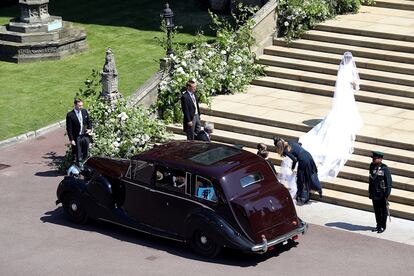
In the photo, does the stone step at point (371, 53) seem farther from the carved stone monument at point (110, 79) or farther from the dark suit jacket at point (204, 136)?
the carved stone monument at point (110, 79)

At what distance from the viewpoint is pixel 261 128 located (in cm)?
2277

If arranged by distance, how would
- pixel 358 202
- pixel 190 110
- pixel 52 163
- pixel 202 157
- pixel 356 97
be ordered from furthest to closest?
1. pixel 356 97
2. pixel 52 163
3. pixel 190 110
4. pixel 358 202
5. pixel 202 157

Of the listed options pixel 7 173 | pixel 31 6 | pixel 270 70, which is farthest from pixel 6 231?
pixel 31 6

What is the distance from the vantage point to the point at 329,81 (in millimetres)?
24641

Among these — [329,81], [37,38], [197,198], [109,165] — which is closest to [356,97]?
[329,81]

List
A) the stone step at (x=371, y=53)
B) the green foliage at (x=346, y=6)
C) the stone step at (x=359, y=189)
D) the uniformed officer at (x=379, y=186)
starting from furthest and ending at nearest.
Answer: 1. the green foliage at (x=346, y=6)
2. the stone step at (x=371, y=53)
3. the stone step at (x=359, y=189)
4. the uniformed officer at (x=379, y=186)

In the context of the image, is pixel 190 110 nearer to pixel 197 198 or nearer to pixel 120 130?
pixel 120 130

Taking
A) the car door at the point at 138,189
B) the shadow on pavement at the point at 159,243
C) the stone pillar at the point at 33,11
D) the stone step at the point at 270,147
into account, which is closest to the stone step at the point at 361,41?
the stone step at the point at 270,147

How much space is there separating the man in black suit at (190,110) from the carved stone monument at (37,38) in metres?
8.02

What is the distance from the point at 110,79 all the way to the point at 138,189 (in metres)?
4.60

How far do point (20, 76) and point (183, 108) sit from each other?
7526 millimetres

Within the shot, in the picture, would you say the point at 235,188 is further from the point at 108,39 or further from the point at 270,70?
the point at 108,39

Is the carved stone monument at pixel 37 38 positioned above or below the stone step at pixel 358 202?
above

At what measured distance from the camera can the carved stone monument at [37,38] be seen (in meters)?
29.4
